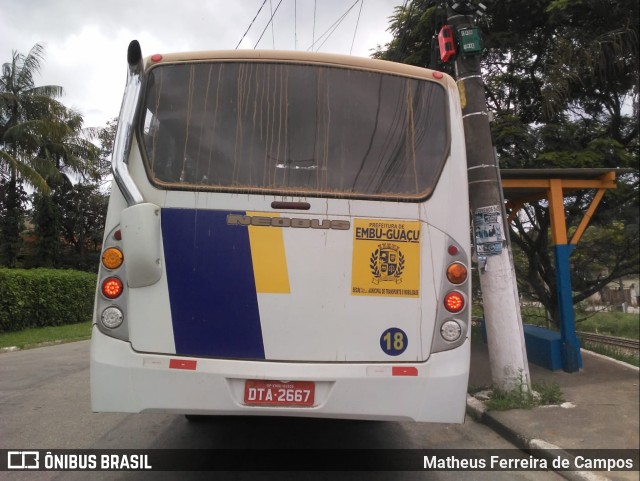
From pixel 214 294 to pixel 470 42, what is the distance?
13.7 feet

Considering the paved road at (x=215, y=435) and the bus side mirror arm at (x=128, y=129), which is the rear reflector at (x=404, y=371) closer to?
the paved road at (x=215, y=435)

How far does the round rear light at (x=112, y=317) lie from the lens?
3012 mm

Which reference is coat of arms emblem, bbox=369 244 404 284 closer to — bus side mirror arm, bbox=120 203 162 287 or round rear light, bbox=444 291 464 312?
round rear light, bbox=444 291 464 312

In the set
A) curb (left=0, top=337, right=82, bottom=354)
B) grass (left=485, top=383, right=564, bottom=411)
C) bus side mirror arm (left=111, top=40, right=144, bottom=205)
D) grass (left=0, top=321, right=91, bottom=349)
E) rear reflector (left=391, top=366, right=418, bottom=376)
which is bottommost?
curb (left=0, top=337, right=82, bottom=354)

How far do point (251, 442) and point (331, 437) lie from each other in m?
0.66

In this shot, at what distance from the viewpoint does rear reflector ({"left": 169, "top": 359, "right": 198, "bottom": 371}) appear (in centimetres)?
296

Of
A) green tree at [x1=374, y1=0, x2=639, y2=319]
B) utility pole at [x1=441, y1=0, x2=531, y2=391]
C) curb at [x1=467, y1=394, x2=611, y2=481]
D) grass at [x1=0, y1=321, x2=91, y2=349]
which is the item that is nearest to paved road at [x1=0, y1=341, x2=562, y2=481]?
curb at [x1=467, y1=394, x2=611, y2=481]

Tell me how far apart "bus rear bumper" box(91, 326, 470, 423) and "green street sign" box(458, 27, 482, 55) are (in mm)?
3865

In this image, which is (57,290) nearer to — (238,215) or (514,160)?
(514,160)

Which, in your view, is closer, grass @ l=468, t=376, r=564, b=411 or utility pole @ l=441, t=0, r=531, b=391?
grass @ l=468, t=376, r=564, b=411

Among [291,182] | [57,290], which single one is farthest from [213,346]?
[57,290]

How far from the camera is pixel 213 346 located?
3.00 metres

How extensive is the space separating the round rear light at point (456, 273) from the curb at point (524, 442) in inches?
64.7

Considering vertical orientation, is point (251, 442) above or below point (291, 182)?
below
